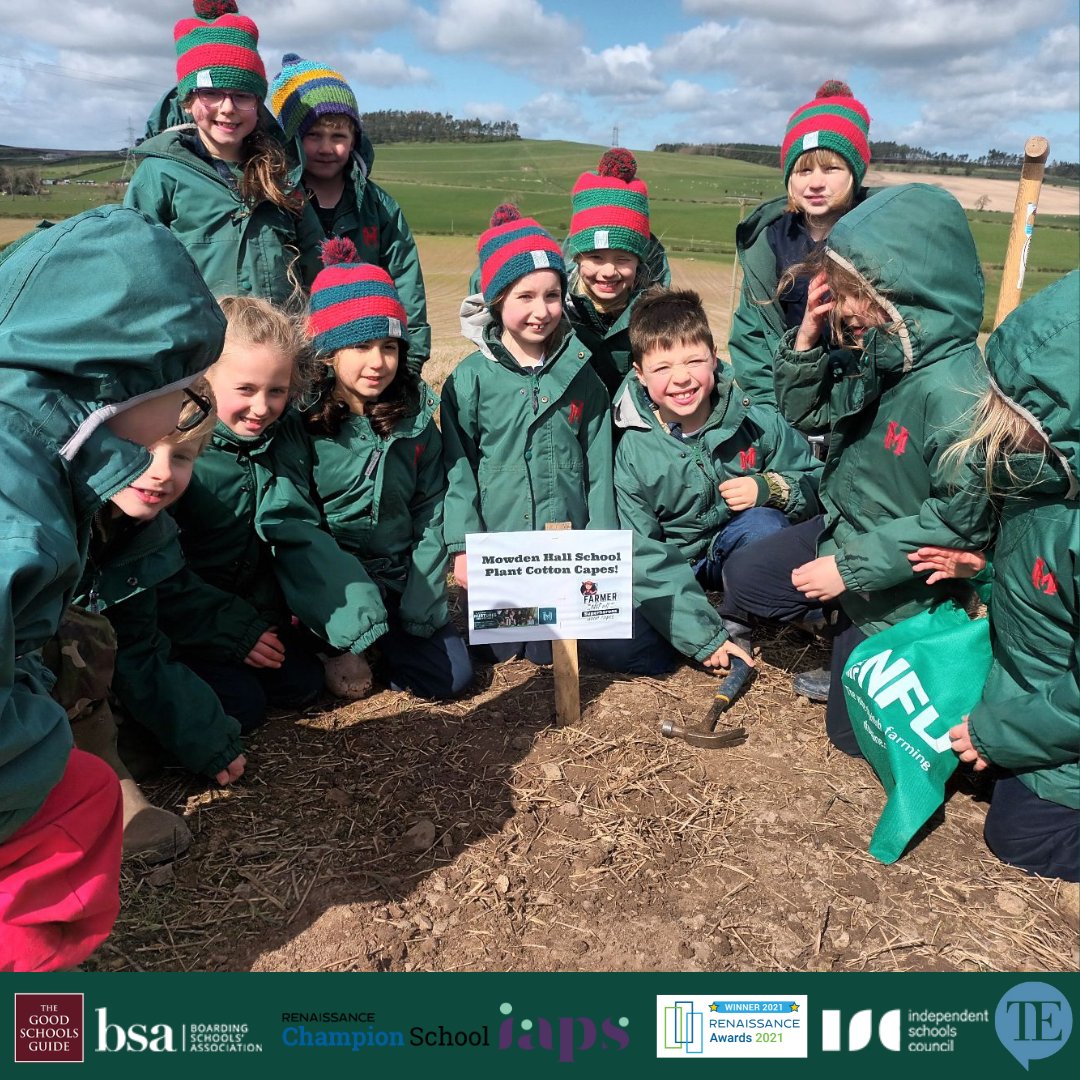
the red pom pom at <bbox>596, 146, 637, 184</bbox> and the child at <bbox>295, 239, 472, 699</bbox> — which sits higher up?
the red pom pom at <bbox>596, 146, 637, 184</bbox>

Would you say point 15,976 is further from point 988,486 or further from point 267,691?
point 988,486

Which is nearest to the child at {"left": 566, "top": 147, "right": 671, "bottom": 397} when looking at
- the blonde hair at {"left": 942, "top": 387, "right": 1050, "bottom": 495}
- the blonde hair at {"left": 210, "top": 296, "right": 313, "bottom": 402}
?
the blonde hair at {"left": 210, "top": 296, "right": 313, "bottom": 402}

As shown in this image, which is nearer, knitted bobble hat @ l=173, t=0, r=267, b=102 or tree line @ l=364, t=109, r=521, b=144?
knitted bobble hat @ l=173, t=0, r=267, b=102

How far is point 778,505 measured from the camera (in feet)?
14.6

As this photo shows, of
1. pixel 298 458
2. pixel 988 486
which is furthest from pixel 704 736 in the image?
pixel 298 458

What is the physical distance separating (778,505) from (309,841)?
273 cm

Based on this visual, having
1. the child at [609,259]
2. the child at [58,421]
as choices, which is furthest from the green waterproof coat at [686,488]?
the child at [58,421]

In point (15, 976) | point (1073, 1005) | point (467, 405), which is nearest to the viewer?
point (15, 976)

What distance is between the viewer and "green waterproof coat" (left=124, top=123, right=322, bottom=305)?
4.39m

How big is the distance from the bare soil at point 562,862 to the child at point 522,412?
923mm

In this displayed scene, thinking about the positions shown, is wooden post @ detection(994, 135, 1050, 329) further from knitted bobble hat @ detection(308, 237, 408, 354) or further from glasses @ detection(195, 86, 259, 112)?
glasses @ detection(195, 86, 259, 112)

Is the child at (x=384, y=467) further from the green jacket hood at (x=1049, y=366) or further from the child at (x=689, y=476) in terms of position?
the green jacket hood at (x=1049, y=366)

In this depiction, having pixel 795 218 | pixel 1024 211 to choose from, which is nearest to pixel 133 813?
pixel 795 218

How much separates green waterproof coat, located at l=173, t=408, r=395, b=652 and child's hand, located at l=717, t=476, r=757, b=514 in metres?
1.78
